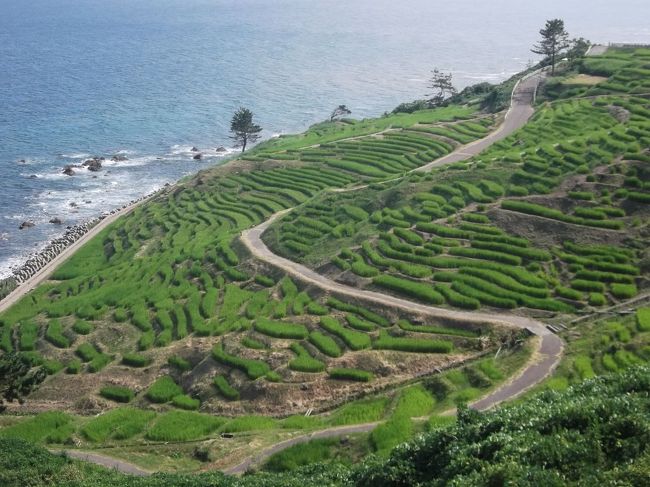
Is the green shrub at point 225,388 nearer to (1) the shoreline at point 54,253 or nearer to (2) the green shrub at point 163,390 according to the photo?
(2) the green shrub at point 163,390

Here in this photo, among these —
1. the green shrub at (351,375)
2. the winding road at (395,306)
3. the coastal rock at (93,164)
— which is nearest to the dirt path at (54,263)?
the winding road at (395,306)

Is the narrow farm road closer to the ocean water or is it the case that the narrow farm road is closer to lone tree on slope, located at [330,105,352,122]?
the ocean water

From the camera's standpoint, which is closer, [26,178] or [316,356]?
[316,356]

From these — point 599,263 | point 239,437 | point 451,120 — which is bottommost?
point 239,437

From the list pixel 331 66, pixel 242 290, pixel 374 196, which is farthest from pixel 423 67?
pixel 242 290

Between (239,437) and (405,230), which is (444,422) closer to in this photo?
(239,437)
